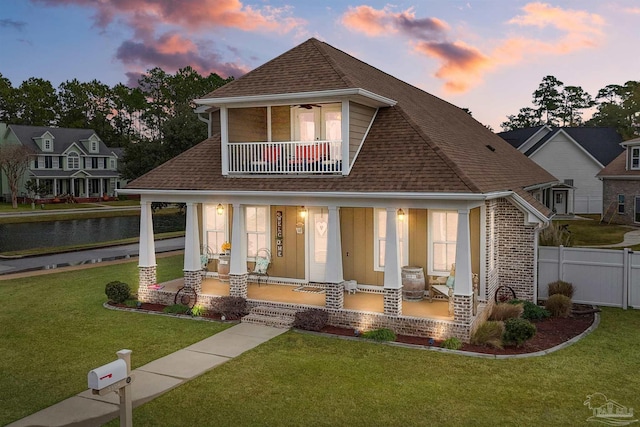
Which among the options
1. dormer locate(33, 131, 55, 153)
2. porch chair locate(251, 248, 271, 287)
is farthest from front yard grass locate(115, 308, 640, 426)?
dormer locate(33, 131, 55, 153)

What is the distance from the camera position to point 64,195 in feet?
213

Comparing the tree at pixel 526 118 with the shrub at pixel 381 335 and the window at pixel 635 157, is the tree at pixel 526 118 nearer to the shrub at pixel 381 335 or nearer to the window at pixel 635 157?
the window at pixel 635 157

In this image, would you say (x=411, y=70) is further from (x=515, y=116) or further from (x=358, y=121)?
(x=515, y=116)

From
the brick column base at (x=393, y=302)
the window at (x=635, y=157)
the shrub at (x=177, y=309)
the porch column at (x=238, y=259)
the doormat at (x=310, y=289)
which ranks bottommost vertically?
the shrub at (x=177, y=309)

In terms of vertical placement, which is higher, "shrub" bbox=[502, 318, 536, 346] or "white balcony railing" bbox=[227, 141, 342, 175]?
"white balcony railing" bbox=[227, 141, 342, 175]

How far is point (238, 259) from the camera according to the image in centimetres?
1495

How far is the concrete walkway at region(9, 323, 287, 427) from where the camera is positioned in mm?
8430

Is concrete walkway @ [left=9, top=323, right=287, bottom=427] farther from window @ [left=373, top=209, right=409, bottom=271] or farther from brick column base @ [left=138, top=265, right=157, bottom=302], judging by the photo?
brick column base @ [left=138, top=265, right=157, bottom=302]

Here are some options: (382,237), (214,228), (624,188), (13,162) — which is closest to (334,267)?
(382,237)

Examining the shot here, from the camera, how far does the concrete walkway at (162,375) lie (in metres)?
8.43

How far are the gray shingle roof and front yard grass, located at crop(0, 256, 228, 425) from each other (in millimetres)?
3981

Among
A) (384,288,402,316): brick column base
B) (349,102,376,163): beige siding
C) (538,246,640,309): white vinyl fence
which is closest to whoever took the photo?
(384,288,402,316): brick column base

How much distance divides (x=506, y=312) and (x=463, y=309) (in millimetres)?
2175

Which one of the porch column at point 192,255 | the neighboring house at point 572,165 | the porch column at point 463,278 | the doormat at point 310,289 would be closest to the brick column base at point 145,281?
the porch column at point 192,255
